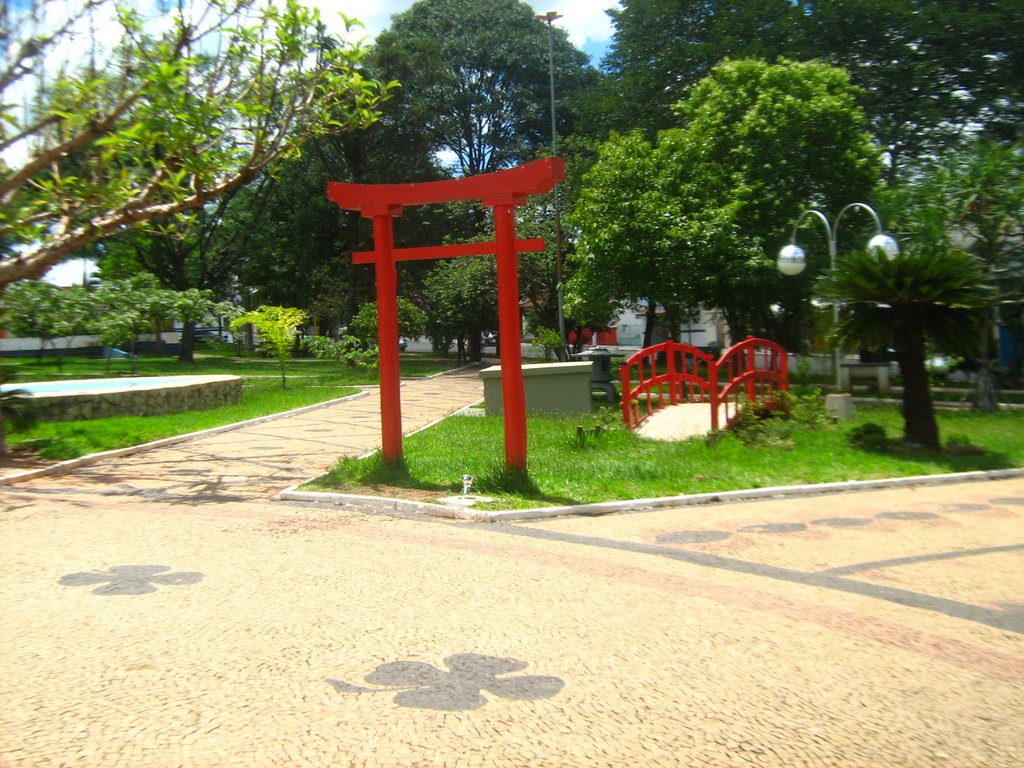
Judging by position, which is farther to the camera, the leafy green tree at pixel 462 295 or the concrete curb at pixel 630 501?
the leafy green tree at pixel 462 295

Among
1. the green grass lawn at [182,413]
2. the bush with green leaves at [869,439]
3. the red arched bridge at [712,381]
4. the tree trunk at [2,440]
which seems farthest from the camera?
the green grass lawn at [182,413]

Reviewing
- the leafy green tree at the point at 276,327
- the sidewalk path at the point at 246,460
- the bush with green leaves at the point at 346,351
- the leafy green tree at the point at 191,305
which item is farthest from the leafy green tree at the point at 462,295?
the sidewalk path at the point at 246,460

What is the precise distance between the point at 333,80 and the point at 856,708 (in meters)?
11.6

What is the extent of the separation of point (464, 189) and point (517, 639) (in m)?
6.32

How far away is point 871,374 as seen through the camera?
24.6 meters

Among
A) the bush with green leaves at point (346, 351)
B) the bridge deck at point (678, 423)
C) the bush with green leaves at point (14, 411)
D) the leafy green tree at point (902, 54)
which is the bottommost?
the bridge deck at point (678, 423)

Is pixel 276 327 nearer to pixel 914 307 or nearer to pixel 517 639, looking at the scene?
pixel 914 307

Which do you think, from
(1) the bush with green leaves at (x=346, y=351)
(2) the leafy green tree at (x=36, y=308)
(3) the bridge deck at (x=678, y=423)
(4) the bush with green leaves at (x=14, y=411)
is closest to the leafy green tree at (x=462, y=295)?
(1) the bush with green leaves at (x=346, y=351)

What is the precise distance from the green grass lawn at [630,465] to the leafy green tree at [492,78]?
1174 inches

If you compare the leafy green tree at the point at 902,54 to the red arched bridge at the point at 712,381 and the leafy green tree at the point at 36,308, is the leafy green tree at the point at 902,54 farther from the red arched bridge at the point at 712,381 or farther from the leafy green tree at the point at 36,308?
the leafy green tree at the point at 36,308

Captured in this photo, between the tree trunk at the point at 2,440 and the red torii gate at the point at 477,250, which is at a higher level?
the red torii gate at the point at 477,250

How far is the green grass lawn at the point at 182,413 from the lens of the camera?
1423 cm

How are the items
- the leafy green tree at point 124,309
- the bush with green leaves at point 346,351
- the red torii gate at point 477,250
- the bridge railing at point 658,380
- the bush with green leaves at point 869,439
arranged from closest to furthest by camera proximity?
1. the red torii gate at point 477,250
2. the bush with green leaves at point 869,439
3. the bridge railing at point 658,380
4. the leafy green tree at point 124,309
5. the bush with green leaves at point 346,351

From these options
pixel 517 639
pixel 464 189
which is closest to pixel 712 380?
pixel 464 189
